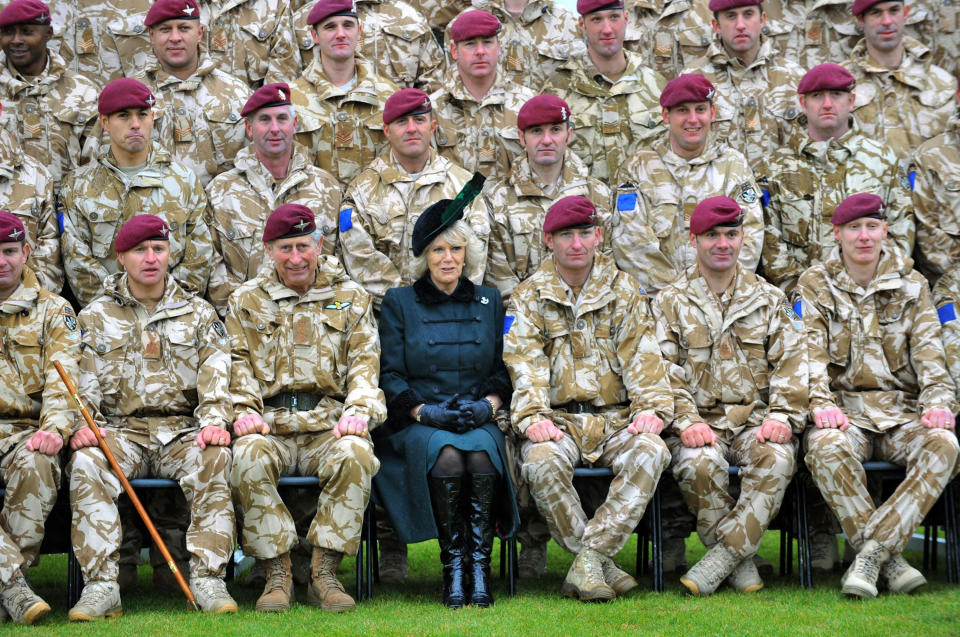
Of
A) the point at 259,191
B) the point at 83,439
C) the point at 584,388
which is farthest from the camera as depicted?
the point at 259,191

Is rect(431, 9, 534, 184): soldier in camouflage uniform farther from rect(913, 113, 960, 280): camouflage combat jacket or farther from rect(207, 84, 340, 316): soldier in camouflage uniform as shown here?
rect(913, 113, 960, 280): camouflage combat jacket

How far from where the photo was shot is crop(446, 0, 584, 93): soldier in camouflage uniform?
9.93m

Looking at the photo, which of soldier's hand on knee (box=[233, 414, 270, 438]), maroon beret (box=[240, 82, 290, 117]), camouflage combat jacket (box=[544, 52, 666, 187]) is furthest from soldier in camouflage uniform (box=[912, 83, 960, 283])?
soldier's hand on knee (box=[233, 414, 270, 438])

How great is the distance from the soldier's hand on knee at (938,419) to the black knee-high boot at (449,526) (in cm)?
255

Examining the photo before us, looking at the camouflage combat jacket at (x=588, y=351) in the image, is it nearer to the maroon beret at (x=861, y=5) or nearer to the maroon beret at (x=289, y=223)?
the maroon beret at (x=289, y=223)

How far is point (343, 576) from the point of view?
8141 millimetres

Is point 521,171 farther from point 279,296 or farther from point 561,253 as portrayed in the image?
point 279,296

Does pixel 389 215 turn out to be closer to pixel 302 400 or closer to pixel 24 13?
pixel 302 400

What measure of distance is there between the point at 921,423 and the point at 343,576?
3.42 m

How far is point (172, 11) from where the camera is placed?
9.12m

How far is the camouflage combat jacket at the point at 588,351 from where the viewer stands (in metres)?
7.57

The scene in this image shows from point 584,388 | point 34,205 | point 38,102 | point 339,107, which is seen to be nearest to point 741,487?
point 584,388

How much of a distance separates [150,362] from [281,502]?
109 cm

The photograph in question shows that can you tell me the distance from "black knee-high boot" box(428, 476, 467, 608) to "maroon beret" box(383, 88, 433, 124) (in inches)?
96.1
